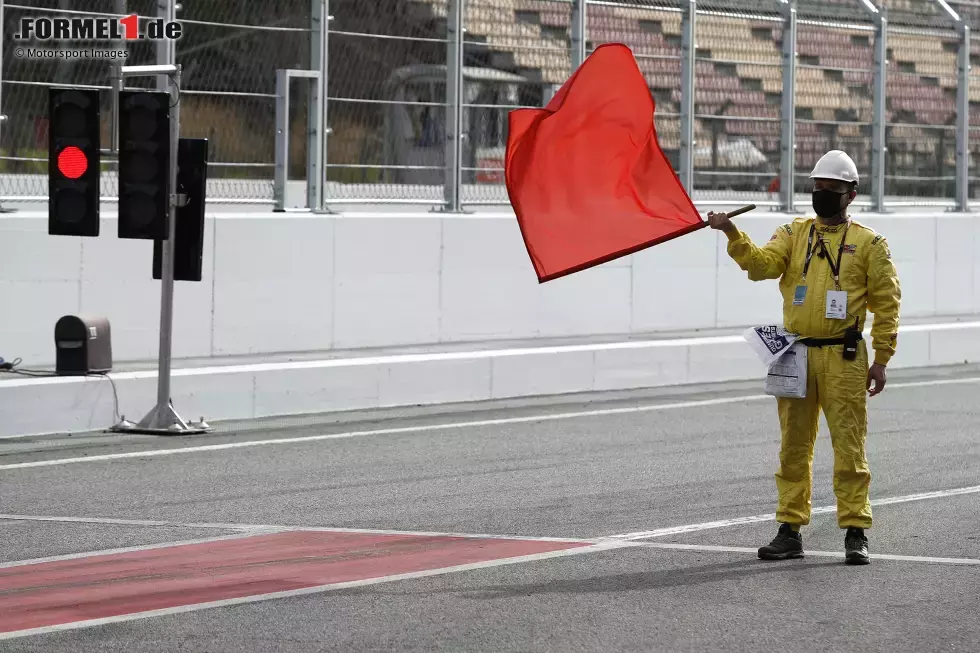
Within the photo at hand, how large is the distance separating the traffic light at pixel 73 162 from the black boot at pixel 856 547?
6561mm

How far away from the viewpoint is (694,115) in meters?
19.2

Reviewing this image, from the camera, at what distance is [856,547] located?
323 inches

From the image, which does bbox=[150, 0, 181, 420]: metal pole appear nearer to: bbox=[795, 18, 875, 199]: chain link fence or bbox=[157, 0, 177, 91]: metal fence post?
bbox=[157, 0, 177, 91]: metal fence post

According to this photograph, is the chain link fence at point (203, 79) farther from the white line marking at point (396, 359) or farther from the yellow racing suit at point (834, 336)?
the yellow racing suit at point (834, 336)

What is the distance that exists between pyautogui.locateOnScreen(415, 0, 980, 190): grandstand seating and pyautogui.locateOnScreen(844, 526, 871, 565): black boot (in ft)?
32.6

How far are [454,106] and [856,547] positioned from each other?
9767 mm

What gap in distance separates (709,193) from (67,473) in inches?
389

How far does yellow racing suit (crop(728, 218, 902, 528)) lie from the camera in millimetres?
8344

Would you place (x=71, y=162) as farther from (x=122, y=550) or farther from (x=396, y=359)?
(x=122, y=550)

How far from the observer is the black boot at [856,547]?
322 inches

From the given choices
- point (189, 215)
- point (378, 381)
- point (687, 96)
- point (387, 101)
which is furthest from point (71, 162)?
point (687, 96)

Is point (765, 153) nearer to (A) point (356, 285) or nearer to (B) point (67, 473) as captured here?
(A) point (356, 285)

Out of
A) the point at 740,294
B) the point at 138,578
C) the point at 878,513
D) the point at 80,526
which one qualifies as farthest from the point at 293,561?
the point at 740,294
